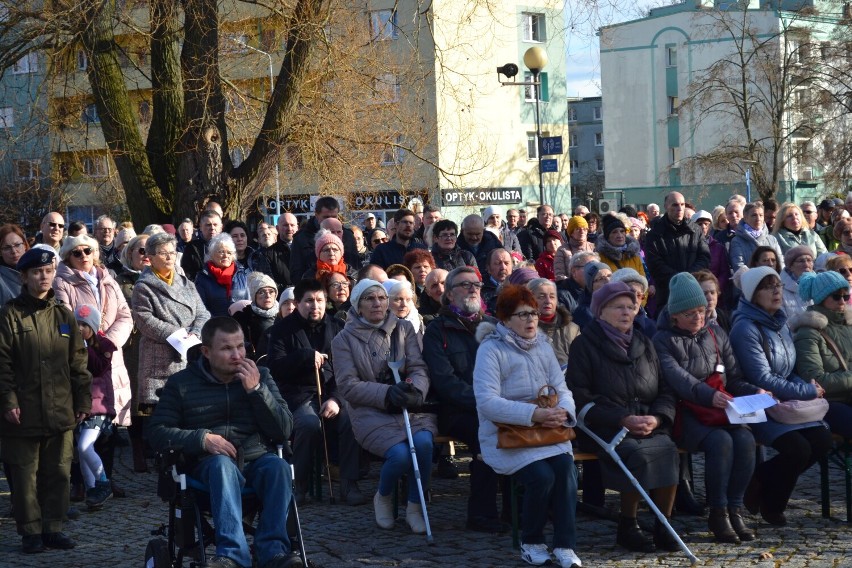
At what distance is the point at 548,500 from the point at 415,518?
127cm

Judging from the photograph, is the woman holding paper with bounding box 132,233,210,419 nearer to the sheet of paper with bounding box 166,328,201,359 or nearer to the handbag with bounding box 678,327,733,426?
the sheet of paper with bounding box 166,328,201,359

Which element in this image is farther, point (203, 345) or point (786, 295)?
point (786, 295)

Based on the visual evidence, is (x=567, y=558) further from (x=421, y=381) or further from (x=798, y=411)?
(x=798, y=411)

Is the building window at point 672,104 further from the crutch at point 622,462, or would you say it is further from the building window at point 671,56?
the crutch at point 622,462

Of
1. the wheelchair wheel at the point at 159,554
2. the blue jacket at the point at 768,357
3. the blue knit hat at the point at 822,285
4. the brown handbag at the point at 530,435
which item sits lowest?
the wheelchair wheel at the point at 159,554

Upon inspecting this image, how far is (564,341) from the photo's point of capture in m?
9.23

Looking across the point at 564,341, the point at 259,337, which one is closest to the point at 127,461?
the point at 259,337

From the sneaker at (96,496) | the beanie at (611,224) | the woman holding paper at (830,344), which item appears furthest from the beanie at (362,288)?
the beanie at (611,224)

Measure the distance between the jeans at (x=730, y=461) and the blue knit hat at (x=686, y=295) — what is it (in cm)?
85

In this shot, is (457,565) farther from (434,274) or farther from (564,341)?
(434,274)

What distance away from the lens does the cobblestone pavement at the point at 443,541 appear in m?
7.51

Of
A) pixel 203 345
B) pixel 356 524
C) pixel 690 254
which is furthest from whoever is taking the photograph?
pixel 690 254

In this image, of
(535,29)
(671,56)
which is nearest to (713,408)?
(535,29)

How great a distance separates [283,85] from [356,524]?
8.91 meters
